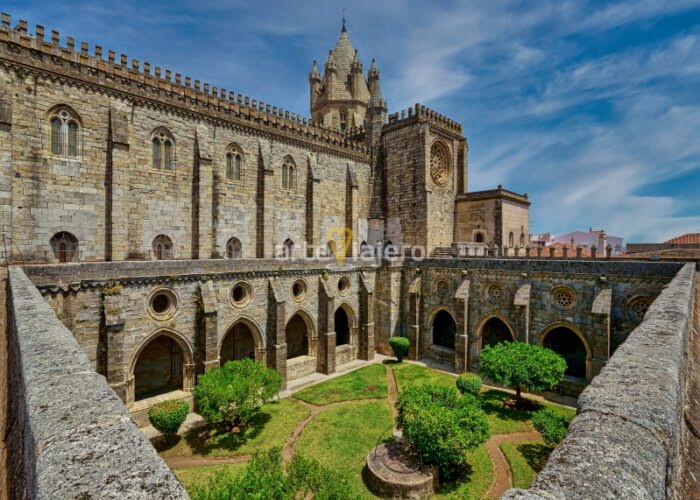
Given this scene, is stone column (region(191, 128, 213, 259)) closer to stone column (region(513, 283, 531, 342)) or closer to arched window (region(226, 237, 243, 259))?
arched window (region(226, 237, 243, 259))

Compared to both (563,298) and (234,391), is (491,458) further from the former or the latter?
(563,298)

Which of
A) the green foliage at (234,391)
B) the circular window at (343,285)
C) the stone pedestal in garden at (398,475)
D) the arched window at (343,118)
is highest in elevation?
the arched window at (343,118)

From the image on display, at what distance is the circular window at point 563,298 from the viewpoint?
63.5ft

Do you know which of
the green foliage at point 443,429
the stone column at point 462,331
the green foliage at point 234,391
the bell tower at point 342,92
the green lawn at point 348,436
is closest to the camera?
the green foliage at point 443,429

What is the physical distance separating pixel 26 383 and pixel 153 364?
738 inches

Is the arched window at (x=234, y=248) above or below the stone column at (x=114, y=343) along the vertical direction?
above

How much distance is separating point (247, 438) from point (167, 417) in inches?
126

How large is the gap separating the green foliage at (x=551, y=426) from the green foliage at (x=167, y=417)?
13.5 metres

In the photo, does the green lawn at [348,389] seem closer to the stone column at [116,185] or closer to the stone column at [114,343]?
the stone column at [114,343]

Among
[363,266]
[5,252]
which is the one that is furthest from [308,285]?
[5,252]

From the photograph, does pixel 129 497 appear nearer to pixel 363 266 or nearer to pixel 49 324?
pixel 49 324

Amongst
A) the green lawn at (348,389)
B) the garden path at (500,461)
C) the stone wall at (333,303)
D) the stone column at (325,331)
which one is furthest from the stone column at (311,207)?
the garden path at (500,461)

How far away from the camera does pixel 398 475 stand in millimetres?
11453

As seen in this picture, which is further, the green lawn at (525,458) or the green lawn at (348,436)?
the green lawn at (348,436)
